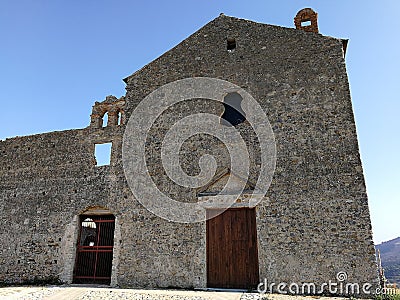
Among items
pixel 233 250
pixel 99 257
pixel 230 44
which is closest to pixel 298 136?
pixel 233 250

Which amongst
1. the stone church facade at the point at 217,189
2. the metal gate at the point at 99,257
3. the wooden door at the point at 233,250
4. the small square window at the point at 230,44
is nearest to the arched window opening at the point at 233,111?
the stone church facade at the point at 217,189

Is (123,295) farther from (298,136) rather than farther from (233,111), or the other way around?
(298,136)

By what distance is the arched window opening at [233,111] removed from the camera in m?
11.0

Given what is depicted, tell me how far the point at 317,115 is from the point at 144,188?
6193mm

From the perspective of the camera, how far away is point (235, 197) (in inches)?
393

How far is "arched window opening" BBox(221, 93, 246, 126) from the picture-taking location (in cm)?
1095

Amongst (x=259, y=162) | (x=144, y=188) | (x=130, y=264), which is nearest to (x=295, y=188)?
(x=259, y=162)

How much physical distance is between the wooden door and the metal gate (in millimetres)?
3695

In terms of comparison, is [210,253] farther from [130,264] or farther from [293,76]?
[293,76]

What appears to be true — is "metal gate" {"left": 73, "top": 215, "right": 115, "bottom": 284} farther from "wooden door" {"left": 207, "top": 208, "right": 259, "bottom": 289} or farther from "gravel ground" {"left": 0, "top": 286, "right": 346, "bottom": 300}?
"wooden door" {"left": 207, "top": 208, "right": 259, "bottom": 289}

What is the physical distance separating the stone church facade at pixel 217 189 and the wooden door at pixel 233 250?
3 cm

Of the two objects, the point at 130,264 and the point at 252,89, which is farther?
the point at 252,89

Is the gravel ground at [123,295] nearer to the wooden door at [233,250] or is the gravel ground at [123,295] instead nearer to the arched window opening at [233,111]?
the wooden door at [233,250]

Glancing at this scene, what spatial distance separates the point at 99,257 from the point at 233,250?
15.9 ft
